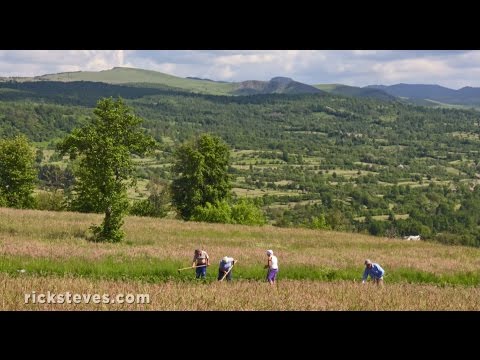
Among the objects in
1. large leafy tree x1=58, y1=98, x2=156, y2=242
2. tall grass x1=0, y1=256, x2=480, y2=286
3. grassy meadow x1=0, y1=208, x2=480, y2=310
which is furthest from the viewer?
large leafy tree x1=58, y1=98, x2=156, y2=242

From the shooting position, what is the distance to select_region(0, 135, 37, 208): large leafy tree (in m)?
55.9

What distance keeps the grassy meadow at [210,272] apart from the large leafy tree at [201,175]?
18.8 meters

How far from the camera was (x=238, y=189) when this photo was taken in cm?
18075

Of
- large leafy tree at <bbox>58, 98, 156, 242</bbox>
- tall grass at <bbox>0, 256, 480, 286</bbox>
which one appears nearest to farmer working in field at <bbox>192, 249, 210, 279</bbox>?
tall grass at <bbox>0, 256, 480, 286</bbox>

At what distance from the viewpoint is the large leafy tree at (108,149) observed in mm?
23219

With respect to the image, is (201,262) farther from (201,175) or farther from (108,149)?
(201,175)

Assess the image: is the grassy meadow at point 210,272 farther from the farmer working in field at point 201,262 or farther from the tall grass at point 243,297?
the farmer working in field at point 201,262

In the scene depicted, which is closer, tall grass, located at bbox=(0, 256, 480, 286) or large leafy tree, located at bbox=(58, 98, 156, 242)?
tall grass, located at bbox=(0, 256, 480, 286)

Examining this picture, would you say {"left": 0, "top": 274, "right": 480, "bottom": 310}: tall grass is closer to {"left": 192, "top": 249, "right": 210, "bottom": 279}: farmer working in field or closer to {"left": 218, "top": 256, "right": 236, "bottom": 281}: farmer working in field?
{"left": 218, "top": 256, "right": 236, "bottom": 281}: farmer working in field

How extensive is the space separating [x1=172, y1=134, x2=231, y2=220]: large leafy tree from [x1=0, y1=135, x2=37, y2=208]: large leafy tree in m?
15.7

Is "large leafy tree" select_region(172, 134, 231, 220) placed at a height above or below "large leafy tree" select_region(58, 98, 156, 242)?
below

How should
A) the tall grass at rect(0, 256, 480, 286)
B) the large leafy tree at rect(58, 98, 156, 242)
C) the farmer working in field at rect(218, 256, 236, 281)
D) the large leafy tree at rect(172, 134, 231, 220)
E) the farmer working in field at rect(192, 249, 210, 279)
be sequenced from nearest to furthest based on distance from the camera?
the tall grass at rect(0, 256, 480, 286)
the farmer working in field at rect(218, 256, 236, 281)
the farmer working in field at rect(192, 249, 210, 279)
the large leafy tree at rect(58, 98, 156, 242)
the large leafy tree at rect(172, 134, 231, 220)

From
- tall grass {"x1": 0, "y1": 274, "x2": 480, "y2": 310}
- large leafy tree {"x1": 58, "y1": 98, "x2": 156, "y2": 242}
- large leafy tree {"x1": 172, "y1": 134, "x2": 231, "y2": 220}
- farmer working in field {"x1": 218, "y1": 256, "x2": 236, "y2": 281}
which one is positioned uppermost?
large leafy tree {"x1": 58, "y1": 98, "x2": 156, "y2": 242}
